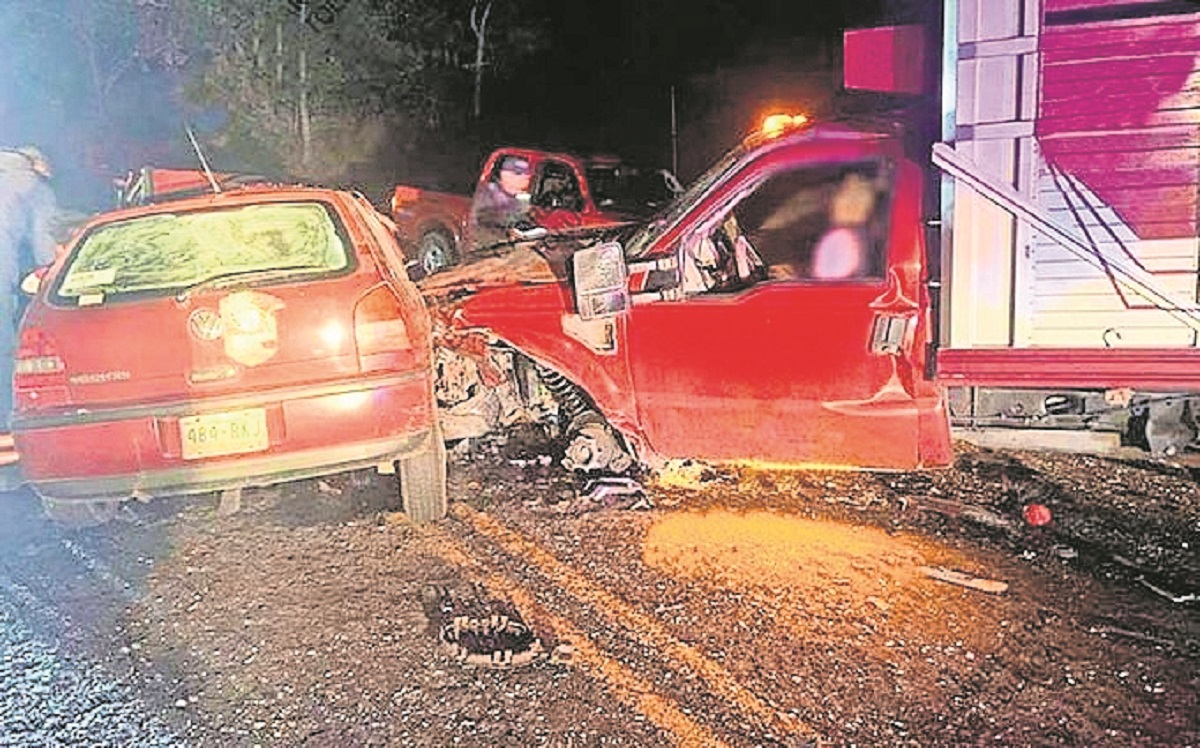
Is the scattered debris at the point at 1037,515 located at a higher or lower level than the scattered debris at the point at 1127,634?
higher

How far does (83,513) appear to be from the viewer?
5.05m

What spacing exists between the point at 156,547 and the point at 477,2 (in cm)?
2216

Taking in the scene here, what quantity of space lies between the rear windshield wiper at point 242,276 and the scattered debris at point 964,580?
9.24 ft

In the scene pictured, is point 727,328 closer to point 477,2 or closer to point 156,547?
point 156,547

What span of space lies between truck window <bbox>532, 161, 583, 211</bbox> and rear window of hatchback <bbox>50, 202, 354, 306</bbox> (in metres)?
5.99

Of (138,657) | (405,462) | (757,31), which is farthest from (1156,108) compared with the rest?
(757,31)

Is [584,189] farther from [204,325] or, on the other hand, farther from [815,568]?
[815,568]

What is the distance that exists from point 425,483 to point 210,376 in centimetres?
110

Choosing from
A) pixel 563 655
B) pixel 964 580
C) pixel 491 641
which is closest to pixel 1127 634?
pixel 964 580

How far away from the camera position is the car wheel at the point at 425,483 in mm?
4930

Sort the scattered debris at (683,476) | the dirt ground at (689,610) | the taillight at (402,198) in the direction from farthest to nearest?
the taillight at (402,198) < the scattered debris at (683,476) < the dirt ground at (689,610)

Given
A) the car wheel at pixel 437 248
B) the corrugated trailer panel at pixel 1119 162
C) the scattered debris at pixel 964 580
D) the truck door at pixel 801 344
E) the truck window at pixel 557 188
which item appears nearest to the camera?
the corrugated trailer panel at pixel 1119 162

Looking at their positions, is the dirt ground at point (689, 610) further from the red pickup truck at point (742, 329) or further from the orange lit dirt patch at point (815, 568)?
the red pickup truck at point (742, 329)

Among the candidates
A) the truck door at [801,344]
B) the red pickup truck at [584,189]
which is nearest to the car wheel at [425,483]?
the truck door at [801,344]
